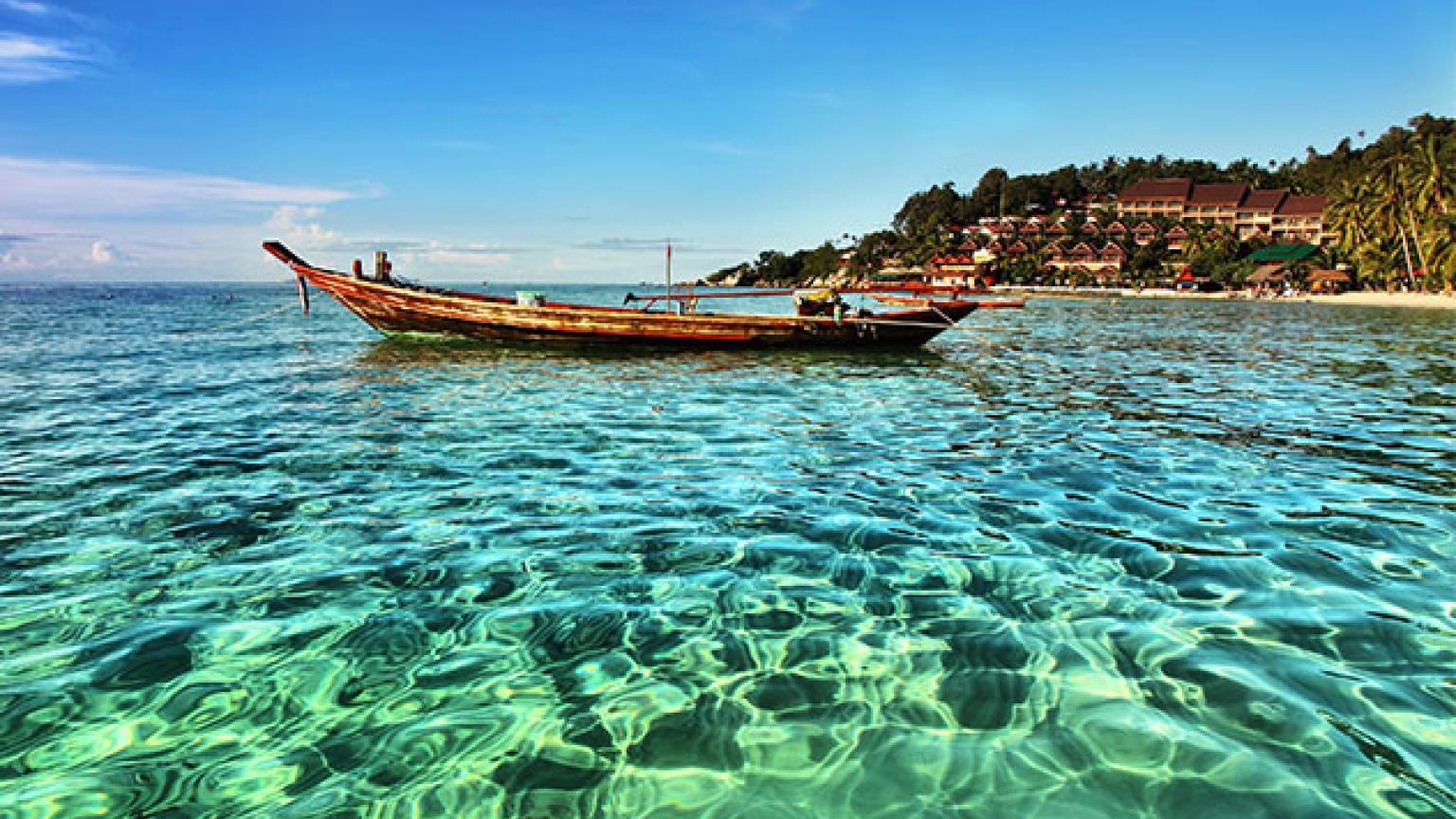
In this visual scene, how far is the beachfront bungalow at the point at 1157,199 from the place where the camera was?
413 feet

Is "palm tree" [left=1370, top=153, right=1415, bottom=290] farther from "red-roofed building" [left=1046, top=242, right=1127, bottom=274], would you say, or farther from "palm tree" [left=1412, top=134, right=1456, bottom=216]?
"red-roofed building" [left=1046, top=242, right=1127, bottom=274]

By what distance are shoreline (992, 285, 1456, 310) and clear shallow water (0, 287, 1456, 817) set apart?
2542 inches

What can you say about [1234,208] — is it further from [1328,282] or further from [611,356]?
[611,356]

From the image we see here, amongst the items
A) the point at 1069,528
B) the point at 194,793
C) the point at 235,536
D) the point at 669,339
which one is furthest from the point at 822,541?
the point at 669,339

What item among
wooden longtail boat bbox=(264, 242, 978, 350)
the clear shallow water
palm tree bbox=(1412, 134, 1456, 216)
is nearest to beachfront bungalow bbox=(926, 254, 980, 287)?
palm tree bbox=(1412, 134, 1456, 216)

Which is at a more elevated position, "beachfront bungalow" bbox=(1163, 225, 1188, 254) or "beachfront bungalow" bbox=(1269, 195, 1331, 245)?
"beachfront bungalow" bbox=(1269, 195, 1331, 245)

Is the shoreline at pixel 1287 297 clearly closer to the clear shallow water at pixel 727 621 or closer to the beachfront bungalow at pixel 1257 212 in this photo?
the beachfront bungalow at pixel 1257 212

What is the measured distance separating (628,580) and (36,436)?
10604 mm

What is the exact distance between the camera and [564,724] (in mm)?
3586

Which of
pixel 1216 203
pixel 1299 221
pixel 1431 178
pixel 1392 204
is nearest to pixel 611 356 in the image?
pixel 1431 178

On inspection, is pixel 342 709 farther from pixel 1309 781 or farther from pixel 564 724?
pixel 1309 781

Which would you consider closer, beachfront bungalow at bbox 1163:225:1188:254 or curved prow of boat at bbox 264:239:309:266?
curved prow of boat at bbox 264:239:309:266

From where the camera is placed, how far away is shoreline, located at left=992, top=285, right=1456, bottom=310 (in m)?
56.7

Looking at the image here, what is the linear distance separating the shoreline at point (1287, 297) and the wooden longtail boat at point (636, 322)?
187 feet
